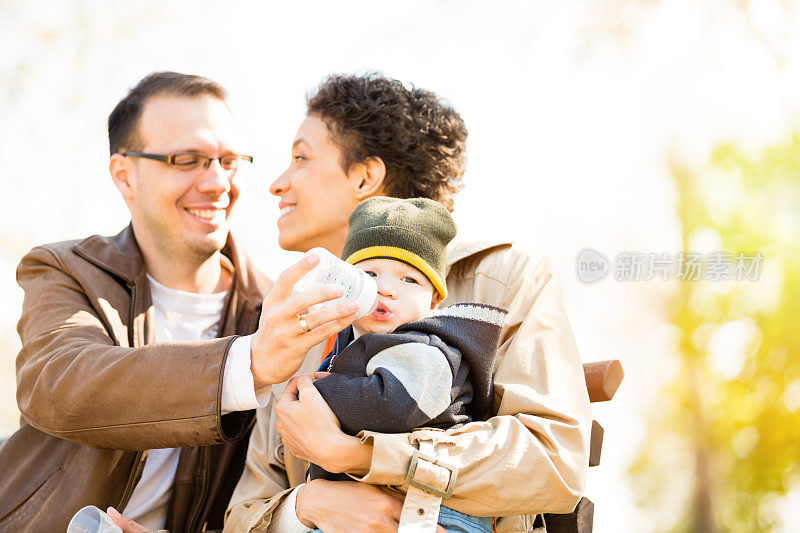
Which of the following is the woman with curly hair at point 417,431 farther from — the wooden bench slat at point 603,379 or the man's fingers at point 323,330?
the wooden bench slat at point 603,379

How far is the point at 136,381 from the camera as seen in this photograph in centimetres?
221

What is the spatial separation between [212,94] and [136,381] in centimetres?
145

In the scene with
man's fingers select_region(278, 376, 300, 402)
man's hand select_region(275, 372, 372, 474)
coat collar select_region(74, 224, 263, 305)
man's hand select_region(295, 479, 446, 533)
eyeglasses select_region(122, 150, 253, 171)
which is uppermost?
eyeglasses select_region(122, 150, 253, 171)

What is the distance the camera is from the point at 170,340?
9.23 feet

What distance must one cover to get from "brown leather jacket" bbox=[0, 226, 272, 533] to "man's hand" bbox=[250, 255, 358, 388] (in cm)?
17

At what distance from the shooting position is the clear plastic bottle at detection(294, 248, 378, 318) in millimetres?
1895

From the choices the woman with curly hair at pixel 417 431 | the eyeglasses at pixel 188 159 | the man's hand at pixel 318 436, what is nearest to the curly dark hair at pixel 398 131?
the woman with curly hair at pixel 417 431

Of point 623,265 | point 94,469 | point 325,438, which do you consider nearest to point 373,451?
point 325,438

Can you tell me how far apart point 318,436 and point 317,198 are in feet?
3.66

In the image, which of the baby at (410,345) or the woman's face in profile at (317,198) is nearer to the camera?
the baby at (410,345)

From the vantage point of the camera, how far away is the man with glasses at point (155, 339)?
2145 millimetres

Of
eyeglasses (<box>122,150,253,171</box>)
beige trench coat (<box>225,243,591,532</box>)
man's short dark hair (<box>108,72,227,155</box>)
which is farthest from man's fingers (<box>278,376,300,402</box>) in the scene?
man's short dark hair (<box>108,72,227,155</box>)

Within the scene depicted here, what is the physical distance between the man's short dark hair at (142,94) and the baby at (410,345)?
1.42 metres

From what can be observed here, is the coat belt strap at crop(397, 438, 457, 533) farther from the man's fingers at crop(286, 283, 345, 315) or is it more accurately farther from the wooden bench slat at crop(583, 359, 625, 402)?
the wooden bench slat at crop(583, 359, 625, 402)
